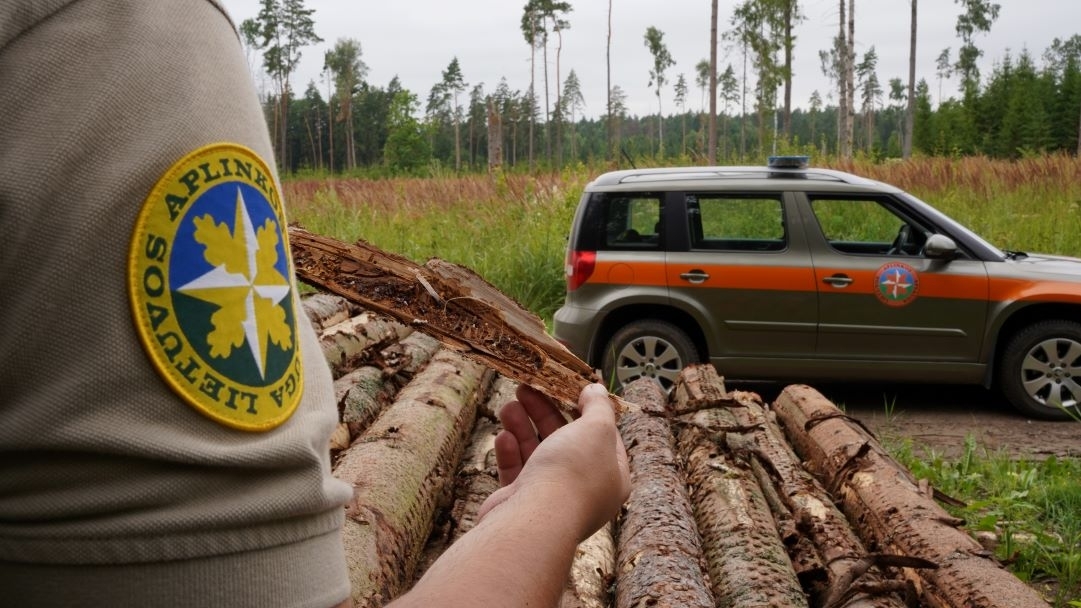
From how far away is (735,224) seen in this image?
11.5 metres

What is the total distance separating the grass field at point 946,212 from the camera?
5.09 metres

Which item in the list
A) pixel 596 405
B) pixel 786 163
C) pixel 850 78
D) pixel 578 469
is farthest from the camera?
pixel 850 78

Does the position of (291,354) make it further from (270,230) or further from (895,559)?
(895,559)

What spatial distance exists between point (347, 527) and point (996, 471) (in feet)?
15.3

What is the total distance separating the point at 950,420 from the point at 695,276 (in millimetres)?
2373

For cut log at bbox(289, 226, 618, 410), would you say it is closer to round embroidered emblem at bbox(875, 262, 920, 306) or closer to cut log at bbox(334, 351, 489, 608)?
cut log at bbox(334, 351, 489, 608)

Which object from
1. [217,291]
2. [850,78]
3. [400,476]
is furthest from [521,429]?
[850,78]

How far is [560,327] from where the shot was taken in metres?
8.78

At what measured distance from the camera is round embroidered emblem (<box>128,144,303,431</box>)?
688mm

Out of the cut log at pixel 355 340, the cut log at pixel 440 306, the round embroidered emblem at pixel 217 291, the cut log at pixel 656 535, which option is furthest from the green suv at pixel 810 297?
A: the round embroidered emblem at pixel 217 291

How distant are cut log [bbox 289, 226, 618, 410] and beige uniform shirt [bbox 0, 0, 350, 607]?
103 centimetres

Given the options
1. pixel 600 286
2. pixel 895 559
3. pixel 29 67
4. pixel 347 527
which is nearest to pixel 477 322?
pixel 347 527

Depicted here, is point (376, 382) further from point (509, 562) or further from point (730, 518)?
point (509, 562)

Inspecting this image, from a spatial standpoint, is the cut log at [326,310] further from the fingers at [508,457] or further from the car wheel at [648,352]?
the fingers at [508,457]
